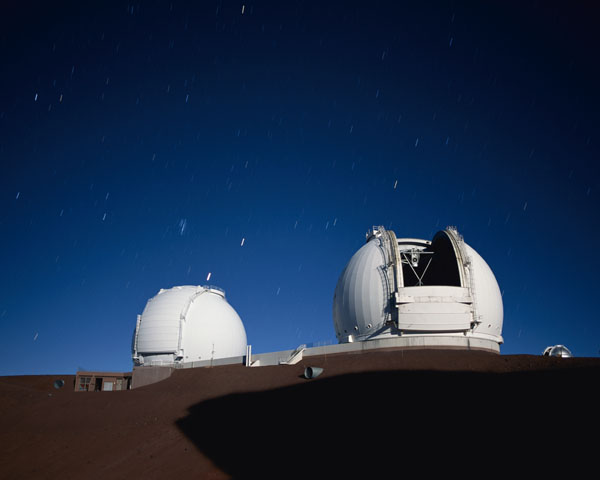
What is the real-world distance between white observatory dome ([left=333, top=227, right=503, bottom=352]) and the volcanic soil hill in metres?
1.92

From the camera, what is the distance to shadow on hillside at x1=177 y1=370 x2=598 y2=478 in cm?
955

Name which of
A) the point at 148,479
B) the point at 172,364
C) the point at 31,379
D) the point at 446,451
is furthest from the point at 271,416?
the point at 31,379

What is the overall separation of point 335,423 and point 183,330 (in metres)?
17.6

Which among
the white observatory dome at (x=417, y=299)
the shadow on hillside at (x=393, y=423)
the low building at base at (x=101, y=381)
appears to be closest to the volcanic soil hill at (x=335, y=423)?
the shadow on hillside at (x=393, y=423)

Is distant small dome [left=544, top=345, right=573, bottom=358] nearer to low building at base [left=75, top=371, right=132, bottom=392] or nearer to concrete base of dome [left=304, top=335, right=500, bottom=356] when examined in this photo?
concrete base of dome [left=304, top=335, right=500, bottom=356]

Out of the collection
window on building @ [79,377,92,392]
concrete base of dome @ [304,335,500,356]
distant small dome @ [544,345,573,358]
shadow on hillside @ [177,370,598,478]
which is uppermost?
distant small dome @ [544,345,573,358]

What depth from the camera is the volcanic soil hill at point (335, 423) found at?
31.0 feet

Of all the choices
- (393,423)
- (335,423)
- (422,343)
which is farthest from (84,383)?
(393,423)

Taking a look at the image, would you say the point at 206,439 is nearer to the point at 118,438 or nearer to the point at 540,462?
the point at 118,438

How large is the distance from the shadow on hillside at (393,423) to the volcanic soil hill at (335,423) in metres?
0.04

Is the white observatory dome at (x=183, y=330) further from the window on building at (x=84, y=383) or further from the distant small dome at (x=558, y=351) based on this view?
the distant small dome at (x=558, y=351)

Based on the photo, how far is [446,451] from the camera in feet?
31.8

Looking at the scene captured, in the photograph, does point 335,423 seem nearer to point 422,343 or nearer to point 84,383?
point 422,343

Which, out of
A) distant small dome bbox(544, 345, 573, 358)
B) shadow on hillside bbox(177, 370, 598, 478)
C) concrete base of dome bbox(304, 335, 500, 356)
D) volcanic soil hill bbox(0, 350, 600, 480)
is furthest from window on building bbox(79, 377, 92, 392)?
distant small dome bbox(544, 345, 573, 358)
